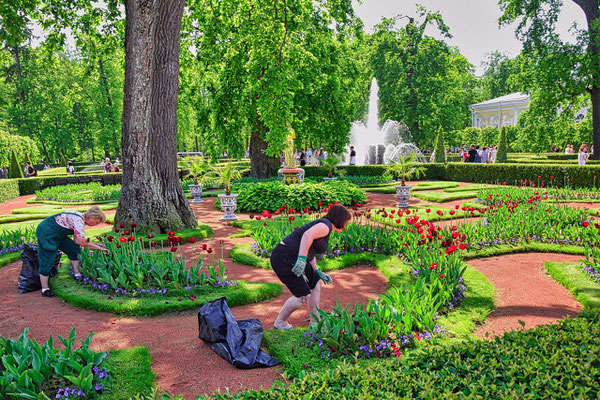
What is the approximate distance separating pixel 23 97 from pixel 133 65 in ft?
121

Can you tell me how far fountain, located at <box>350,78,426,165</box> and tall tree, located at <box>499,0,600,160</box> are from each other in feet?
31.2

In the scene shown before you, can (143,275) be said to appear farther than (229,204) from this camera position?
No

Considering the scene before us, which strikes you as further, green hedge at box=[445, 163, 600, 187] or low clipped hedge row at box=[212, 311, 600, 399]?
green hedge at box=[445, 163, 600, 187]

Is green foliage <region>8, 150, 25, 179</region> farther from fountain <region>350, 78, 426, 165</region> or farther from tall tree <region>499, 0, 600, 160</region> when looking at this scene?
tall tree <region>499, 0, 600, 160</region>

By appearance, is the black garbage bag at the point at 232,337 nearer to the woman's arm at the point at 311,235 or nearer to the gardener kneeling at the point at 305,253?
the gardener kneeling at the point at 305,253

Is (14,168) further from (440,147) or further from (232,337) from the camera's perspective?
(440,147)

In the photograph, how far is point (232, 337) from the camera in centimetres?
395

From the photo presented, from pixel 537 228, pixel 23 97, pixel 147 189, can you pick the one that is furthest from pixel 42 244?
pixel 23 97

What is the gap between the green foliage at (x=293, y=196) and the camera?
1241cm

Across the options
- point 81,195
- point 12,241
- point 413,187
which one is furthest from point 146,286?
point 413,187

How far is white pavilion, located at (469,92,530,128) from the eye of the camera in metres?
53.2

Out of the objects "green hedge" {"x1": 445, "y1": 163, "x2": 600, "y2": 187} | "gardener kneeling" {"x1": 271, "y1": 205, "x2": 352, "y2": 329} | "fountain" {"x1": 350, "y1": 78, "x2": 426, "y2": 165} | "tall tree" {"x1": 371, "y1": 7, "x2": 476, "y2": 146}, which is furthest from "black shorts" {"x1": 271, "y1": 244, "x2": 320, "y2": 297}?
"tall tree" {"x1": 371, "y1": 7, "x2": 476, "y2": 146}

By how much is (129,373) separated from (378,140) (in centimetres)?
3538

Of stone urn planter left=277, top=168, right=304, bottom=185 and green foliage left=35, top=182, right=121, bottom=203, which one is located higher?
stone urn planter left=277, top=168, right=304, bottom=185
